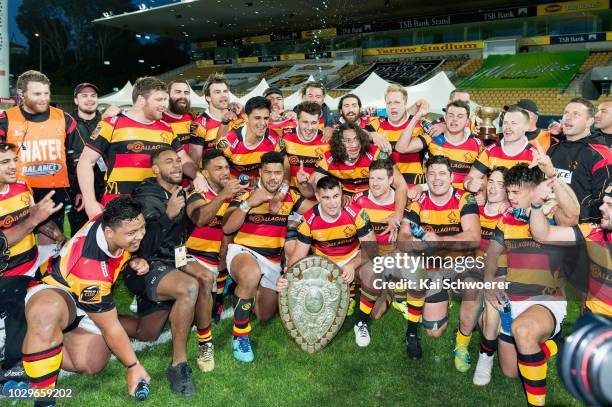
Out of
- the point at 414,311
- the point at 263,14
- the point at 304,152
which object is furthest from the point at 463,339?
the point at 263,14

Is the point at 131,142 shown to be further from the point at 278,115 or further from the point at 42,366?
the point at 278,115

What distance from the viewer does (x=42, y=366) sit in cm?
314

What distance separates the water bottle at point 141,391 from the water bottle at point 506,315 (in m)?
→ 2.68

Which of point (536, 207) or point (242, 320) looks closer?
point (536, 207)

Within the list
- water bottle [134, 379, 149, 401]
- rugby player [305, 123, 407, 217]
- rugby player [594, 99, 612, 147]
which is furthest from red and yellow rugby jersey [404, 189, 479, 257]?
water bottle [134, 379, 149, 401]

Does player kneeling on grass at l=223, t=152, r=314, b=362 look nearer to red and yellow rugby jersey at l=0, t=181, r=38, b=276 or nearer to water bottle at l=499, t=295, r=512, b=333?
red and yellow rugby jersey at l=0, t=181, r=38, b=276

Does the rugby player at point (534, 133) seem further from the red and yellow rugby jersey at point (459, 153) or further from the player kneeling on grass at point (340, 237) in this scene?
Answer: the player kneeling on grass at point (340, 237)

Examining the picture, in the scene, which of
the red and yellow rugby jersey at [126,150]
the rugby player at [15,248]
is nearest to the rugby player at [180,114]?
the red and yellow rugby jersey at [126,150]

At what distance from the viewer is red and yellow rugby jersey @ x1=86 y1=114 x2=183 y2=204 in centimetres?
457

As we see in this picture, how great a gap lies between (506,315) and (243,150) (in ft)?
9.91

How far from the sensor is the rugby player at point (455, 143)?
5160mm

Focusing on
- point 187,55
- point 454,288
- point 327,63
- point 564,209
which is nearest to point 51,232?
point 454,288

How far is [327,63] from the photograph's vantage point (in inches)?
1400

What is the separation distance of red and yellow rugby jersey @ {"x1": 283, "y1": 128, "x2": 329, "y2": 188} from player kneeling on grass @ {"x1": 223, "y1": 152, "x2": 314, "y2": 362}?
1.48 ft
